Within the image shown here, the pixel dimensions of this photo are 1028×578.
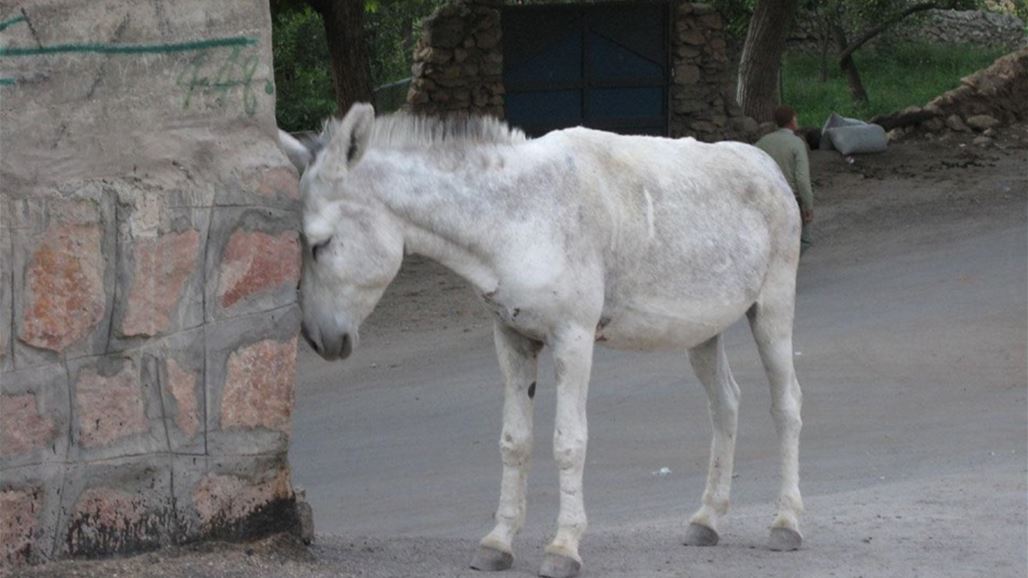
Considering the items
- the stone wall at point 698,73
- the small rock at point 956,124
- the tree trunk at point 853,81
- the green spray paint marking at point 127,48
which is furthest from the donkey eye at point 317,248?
the tree trunk at point 853,81

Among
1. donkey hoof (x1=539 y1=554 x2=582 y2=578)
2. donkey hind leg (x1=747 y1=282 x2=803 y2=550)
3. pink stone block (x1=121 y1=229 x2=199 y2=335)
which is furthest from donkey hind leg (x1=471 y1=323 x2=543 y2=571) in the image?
pink stone block (x1=121 y1=229 x2=199 y2=335)

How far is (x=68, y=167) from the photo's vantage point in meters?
5.14

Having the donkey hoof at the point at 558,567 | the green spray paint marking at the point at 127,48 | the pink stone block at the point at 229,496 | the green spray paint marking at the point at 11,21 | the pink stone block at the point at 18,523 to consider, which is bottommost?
the donkey hoof at the point at 558,567

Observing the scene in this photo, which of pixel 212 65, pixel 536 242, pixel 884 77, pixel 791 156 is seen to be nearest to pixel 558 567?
pixel 536 242

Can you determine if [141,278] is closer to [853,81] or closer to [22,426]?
[22,426]

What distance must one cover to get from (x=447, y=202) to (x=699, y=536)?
2016mm

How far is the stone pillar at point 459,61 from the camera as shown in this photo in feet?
58.8

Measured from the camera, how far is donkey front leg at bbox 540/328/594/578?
5859mm

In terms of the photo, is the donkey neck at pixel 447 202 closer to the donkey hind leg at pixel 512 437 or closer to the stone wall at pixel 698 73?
the donkey hind leg at pixel 512 437

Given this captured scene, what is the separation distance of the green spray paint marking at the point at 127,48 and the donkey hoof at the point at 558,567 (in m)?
2.17

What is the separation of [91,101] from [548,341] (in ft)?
6.12

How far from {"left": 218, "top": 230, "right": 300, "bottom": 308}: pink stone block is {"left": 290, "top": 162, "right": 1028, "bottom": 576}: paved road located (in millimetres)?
1120

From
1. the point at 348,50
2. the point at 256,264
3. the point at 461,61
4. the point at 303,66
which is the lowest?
the point at 303,66

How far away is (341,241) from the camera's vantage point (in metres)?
5.62
